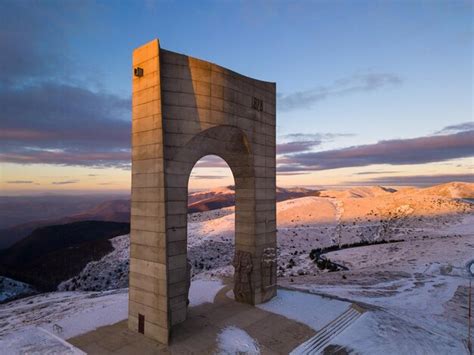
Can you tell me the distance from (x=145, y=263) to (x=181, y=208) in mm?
3383

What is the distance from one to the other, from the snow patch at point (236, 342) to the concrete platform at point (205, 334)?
0.84ft

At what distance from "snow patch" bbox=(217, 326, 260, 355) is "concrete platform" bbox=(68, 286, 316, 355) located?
10.1 inches

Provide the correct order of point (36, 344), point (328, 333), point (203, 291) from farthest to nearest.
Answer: point (203, 291) → point (328, 333) → point (36, 344)

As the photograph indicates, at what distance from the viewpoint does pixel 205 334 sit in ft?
55.2

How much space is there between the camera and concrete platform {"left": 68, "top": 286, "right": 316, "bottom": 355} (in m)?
15.4

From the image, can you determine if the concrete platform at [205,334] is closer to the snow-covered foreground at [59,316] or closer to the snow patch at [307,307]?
the snow patch at [307,307]

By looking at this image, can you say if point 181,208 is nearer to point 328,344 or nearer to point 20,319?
point 328,344

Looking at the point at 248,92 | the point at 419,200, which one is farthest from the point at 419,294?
the point at 419,200

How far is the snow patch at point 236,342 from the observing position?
15422 millimetres

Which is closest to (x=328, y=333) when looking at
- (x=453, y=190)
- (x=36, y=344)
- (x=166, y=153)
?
(x=166, y=153)

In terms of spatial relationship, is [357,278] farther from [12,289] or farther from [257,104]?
[12,289]

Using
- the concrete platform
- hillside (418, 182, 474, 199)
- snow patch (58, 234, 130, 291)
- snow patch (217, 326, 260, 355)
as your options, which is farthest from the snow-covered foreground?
hillside (418, 182, 474, 199)

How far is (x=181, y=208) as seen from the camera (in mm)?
16844

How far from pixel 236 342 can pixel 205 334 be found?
1.75 m
